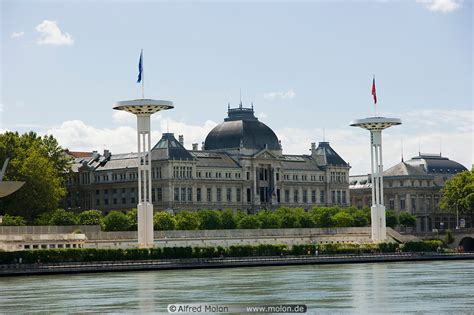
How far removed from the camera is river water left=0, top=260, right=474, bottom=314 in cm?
9400

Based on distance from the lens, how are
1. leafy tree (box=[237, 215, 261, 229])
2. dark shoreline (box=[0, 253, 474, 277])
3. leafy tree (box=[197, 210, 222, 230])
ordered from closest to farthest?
1. dark shoreline (box=[0, 253, 474, 277])
2. leafy tree (box=[197, 210, 222, 230])
3. leafy tree (box=[237, 215, 261, 229])

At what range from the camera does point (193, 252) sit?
524 feet

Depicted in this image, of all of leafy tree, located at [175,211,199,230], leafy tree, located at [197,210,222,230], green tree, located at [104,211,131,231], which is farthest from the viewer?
leafy tree, located at [197,210,222,230]

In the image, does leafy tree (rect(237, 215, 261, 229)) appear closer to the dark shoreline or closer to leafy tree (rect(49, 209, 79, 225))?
the dark shoreline

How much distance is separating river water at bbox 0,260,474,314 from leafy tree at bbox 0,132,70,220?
3512cm

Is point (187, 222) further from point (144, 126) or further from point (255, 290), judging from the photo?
point (255, 290)

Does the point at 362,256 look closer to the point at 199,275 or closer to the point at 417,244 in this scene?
the point at 417,244

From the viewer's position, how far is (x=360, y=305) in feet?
306

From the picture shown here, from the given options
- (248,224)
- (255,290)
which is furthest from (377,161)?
(255,290)

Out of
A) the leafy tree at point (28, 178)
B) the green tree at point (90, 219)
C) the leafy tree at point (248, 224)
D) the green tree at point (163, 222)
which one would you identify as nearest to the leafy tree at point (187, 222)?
A: the green tree at point (163, 222)

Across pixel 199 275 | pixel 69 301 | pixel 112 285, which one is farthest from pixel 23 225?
pixel 69 301

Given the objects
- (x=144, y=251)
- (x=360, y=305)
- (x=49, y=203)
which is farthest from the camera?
(x=49, y=203)

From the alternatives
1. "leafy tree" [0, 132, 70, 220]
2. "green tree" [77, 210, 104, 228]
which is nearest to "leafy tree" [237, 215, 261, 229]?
"green tree" [77, 210, 104, 228]

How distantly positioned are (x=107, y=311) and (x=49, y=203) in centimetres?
8906
